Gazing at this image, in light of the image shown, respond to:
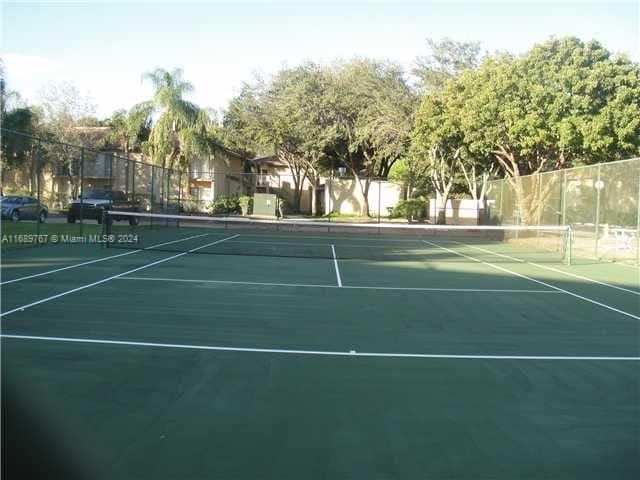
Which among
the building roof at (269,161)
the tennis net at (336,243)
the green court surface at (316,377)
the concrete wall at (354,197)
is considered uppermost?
the building roof at (269,161)

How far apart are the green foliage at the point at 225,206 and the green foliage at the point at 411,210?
1069 centimetres

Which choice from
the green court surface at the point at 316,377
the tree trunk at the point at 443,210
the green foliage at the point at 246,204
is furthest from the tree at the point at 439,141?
the green court surface at the point at 316,377

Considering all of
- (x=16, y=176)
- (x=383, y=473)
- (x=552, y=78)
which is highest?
(x=552, y=78)

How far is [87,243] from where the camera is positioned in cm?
2105

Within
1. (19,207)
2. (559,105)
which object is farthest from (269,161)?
(19,207)

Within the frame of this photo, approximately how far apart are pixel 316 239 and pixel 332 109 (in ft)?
53.2

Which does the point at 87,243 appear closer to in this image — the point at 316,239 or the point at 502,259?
the point at 316,239

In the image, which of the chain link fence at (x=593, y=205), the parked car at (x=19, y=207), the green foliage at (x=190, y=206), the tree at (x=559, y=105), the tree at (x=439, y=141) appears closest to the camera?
the chain link fence at (x=593, y=205)

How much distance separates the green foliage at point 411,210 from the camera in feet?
133

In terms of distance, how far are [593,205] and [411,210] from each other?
796 inches

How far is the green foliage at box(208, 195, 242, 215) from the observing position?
119ft

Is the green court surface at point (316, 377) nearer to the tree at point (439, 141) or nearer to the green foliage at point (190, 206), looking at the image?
the tree at point (439, 141)

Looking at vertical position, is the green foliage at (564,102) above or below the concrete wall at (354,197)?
above

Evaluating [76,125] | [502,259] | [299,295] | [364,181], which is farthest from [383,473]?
[76,125]
